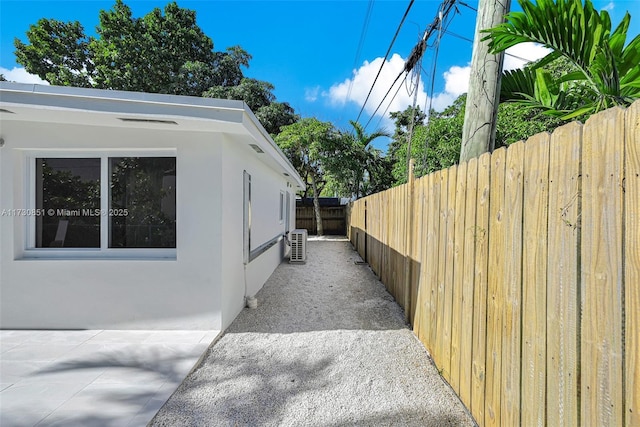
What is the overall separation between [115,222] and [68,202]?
0.65 meters

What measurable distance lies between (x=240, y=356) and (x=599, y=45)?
4023 millimetres

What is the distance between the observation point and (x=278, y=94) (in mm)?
19516

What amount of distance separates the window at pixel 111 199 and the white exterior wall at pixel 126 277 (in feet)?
0.77

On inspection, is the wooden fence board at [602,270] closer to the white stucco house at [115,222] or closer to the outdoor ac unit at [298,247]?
the white stucco house at [115,222]

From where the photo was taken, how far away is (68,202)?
12.9 ft

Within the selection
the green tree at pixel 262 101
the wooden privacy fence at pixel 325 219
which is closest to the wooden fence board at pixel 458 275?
the wooden privacy fence at pixel 325 219

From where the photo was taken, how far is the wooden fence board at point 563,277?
128 cm

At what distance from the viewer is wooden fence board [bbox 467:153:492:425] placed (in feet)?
6.78

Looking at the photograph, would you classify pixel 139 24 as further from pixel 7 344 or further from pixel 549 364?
pixel 549 364

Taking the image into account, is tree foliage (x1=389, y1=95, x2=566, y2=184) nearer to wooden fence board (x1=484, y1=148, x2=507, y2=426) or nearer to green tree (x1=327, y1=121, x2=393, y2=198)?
green tree (x1=327, y1=121, x2=393, y2=198)

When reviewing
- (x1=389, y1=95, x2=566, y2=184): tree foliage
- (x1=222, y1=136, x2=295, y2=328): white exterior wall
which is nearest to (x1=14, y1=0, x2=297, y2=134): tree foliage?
(x1=389, y1=95, x2=566, y2=184): tree foliage

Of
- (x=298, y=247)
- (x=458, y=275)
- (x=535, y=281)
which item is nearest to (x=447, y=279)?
(x=458, y=275)

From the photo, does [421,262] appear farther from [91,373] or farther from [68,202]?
[68,202]

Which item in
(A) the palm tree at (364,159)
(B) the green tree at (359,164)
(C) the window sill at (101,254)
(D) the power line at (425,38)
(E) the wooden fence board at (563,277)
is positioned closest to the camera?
(E) the wooden fence board at (563,277)
